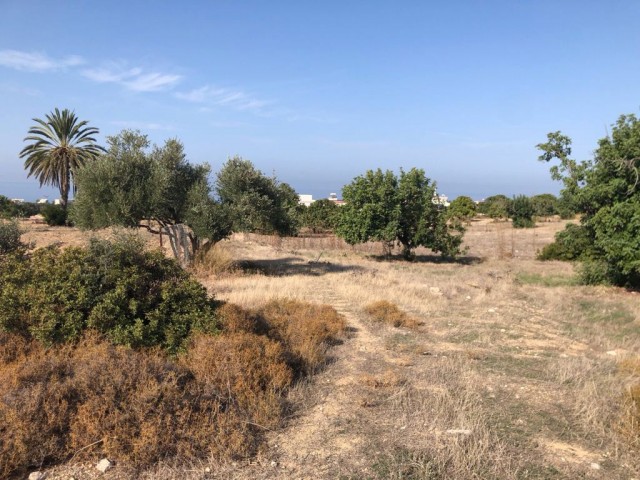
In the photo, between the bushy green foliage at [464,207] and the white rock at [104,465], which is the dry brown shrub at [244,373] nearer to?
the white rock at [104,465]

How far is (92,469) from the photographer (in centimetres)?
409

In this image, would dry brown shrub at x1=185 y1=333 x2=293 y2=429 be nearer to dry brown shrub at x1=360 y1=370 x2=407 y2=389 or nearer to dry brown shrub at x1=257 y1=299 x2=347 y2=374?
dry brown shrub at x1=257 y1=299 x2=347 y2=374

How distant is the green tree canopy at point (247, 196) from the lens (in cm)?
1680

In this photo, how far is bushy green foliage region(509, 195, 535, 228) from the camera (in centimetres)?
5044

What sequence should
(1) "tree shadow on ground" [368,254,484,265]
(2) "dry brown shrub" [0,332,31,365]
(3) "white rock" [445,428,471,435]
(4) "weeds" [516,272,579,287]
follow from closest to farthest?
1. (3) "white rock" [445,428,471,435]
2. (2) "dry brown shrub" [0,332,31,365]
3. (4) "weeds" [516,272,579,287]
4. (1) "tree shadow on ground" [368,254,484,265]

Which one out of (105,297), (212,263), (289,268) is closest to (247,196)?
(212,263)

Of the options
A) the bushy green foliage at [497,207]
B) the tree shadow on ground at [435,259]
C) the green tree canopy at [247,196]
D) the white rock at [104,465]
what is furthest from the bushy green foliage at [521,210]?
the white rock at [104,465]

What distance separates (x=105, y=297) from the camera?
661 cm

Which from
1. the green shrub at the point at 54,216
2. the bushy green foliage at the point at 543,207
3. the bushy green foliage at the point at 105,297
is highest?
the bushy green foliage at the point at 543,207

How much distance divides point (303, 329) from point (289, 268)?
12410 mm

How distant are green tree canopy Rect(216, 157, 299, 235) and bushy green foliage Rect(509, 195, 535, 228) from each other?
3852 centimetres

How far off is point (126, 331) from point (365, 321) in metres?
5.58

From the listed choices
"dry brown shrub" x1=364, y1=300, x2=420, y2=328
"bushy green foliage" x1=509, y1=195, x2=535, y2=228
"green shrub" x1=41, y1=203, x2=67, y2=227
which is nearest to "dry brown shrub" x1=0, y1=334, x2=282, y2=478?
"dry brown shrub" x1=364, y1=300, x2=420, y2=328

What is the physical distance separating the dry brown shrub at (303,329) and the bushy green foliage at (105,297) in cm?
136
